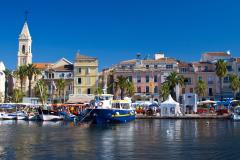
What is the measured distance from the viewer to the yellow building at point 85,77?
379ft

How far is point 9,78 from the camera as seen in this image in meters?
132

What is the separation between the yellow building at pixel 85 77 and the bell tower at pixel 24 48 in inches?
875

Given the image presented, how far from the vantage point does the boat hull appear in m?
69.6

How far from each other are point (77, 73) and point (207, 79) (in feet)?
A: 123

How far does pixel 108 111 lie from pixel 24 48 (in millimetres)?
69373

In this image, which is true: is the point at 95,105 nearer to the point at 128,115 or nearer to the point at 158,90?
the point at 128,115

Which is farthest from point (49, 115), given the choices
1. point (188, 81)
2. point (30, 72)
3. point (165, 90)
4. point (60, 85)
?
point (188, 81)

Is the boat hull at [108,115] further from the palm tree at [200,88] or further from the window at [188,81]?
the window at [188,81]

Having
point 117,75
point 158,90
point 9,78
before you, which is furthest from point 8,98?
point 158,90

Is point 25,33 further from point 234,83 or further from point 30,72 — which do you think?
point 234,83

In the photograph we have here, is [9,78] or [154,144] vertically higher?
[9,78]

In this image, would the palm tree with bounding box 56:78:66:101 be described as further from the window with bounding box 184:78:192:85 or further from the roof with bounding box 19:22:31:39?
the window with bounding box 184:78:192:85

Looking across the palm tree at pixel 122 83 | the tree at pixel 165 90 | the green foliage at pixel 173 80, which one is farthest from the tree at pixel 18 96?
the green foliage at pixel 173 80

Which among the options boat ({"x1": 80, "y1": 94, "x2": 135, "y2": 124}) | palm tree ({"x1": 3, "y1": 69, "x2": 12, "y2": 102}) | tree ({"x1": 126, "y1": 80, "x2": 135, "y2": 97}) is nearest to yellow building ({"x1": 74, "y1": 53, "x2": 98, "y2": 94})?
tree ({"x1": 126, "y1": 80, "x2": 135, "y2": 97})
